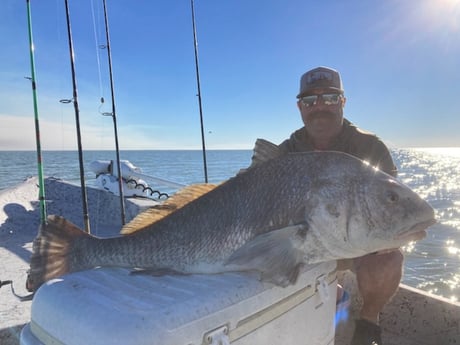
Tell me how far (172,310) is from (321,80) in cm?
252

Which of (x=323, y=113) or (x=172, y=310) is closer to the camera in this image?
(x=172, y=310)

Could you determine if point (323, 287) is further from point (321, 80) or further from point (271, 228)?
point (321, 80)

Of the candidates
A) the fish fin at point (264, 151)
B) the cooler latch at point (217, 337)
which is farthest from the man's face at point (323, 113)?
the cooler latch at point (217, 337)

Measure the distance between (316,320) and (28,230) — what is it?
5597 millimetres

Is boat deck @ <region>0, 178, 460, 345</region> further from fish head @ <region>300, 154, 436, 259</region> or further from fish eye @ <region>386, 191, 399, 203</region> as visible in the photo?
fish eye @ <region>386, 191, 399, 203</region>

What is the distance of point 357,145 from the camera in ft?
10.6

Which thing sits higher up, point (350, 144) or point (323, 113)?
point (323, 113)

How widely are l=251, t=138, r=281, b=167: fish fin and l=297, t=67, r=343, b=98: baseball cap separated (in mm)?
1240

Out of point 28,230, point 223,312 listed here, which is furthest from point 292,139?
point 28,230

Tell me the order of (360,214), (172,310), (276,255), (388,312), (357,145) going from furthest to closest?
(388,312) < (357,145) < (360,214) < (276,255) < (172,310)

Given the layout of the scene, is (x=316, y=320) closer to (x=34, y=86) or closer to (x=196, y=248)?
(x=196, y=248)

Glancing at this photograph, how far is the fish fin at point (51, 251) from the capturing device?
2.07m

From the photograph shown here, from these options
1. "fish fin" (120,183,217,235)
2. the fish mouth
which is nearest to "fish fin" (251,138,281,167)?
"fish fin" (120,183,217,235)

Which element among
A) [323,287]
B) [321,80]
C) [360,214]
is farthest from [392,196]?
[321,80]
